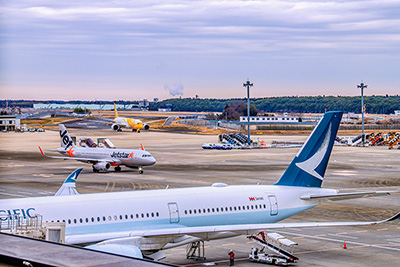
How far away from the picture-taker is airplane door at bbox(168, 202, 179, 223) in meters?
33.5

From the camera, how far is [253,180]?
76.6m

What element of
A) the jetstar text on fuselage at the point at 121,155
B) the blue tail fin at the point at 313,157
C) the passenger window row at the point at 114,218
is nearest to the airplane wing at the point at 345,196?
the blue tail fin at the point at 313,157

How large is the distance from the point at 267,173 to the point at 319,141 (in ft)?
149

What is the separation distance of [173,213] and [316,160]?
11.0 metres

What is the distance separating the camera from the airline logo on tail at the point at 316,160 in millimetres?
39094

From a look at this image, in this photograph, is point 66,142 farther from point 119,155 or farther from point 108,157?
point 119,155

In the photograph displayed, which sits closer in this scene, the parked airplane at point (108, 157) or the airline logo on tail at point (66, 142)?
the parked airplane at point (108, 157)

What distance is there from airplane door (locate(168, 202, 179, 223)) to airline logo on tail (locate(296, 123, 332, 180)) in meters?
9.41

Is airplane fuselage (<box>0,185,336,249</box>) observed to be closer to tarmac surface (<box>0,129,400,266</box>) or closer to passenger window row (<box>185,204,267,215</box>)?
passenger window row (<box>185,204,267,215</box>)

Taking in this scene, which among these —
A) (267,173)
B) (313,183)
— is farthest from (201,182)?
(313,183)

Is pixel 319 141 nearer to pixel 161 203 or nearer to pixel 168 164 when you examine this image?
pixel 161 203

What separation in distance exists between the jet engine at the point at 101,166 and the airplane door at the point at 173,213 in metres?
54.5

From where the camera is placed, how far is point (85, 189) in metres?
69.6

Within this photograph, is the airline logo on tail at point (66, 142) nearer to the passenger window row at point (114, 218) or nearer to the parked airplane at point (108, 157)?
the parked airplane at point (108, 157)
